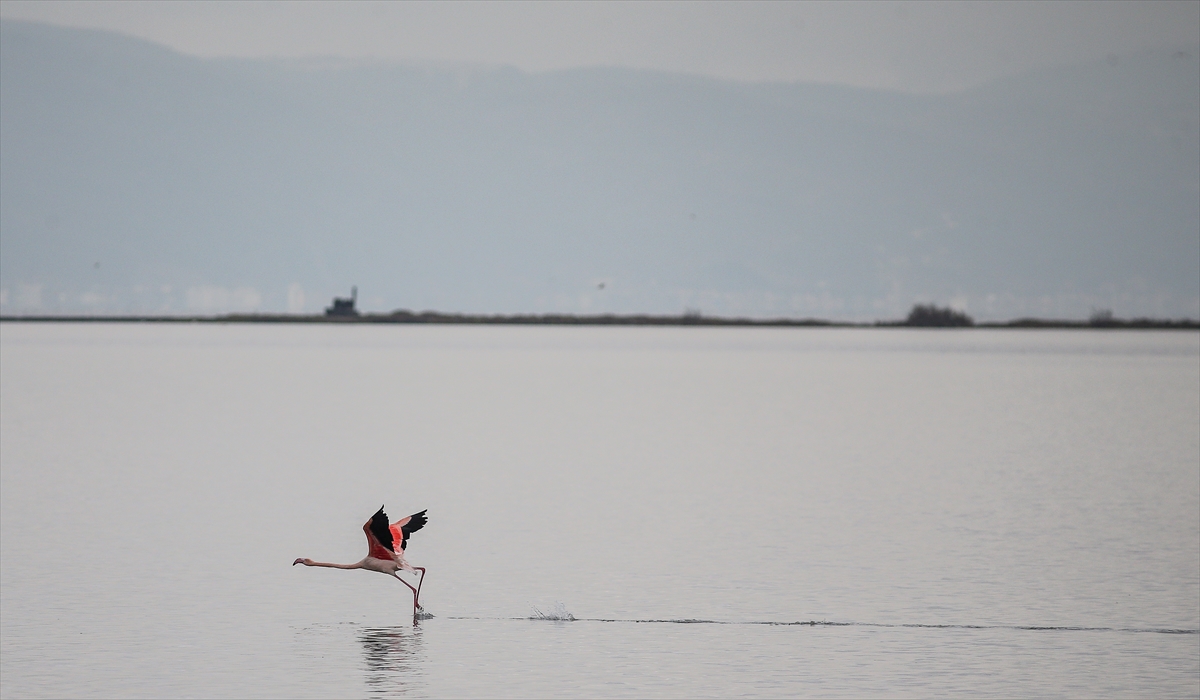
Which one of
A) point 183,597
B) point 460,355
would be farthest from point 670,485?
point 460,355

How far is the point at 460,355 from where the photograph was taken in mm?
144500

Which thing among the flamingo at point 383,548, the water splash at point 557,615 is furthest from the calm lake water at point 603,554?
the flamingo at point 383,548

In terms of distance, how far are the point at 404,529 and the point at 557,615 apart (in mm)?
2161

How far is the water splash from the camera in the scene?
1980cm

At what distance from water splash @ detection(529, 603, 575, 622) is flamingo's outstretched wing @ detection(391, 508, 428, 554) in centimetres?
191

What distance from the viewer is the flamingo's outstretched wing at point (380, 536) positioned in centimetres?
1850

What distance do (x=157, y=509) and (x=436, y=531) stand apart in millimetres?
5981

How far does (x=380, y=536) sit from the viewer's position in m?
18.6

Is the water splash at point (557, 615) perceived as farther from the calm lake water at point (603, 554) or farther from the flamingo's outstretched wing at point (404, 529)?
the flamingo's outstretched wing at point (404, 529)

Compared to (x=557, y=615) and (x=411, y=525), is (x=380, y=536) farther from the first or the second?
(x=557, y=615)

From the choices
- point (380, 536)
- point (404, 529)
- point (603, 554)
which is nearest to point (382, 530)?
point (380, 536)

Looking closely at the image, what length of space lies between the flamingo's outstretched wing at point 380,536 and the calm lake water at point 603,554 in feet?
3.25

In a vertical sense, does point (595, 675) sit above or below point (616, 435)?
below

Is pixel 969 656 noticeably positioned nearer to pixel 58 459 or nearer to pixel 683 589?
pixel 683 589
